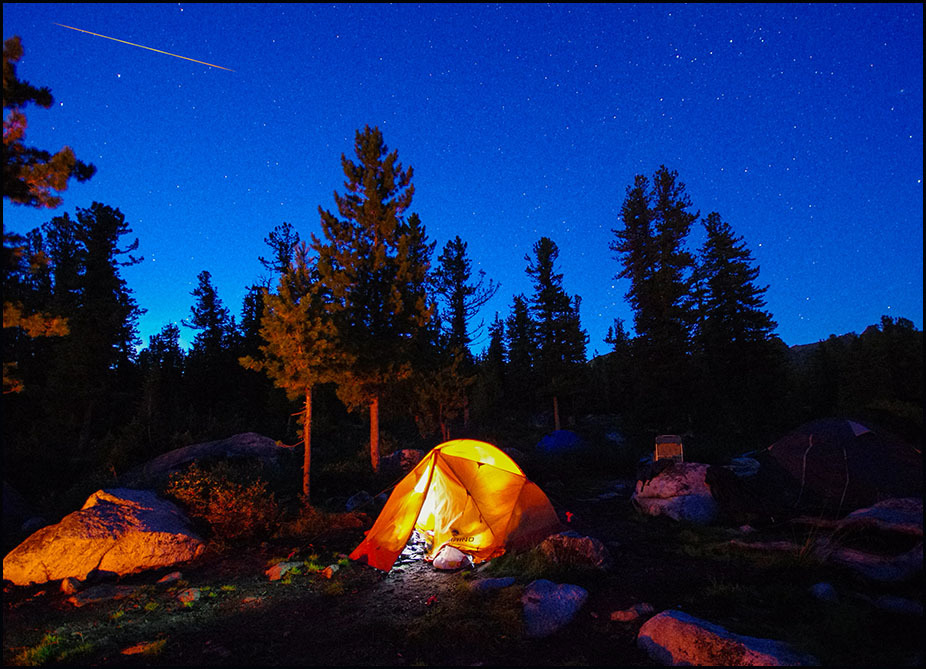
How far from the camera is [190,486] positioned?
10133 millimetres

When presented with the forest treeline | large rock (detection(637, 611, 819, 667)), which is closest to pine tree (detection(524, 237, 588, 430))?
the forest treeline

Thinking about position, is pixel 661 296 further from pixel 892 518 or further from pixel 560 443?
pixel 892 518

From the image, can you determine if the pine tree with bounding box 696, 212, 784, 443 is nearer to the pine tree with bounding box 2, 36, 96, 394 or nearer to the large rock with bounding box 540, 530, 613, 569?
the large rock with bounding box 540, 530, 613, 569

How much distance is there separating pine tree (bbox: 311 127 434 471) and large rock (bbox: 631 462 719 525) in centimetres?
835

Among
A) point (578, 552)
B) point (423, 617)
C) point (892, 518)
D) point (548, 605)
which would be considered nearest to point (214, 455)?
point (423, 617)

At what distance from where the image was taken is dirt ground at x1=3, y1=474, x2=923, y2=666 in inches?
175

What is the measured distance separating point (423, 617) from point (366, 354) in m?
9.84

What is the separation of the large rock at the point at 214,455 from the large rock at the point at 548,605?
11.3m

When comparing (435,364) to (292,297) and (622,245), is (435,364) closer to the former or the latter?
(292,297)

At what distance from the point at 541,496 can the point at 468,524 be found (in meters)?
1.64

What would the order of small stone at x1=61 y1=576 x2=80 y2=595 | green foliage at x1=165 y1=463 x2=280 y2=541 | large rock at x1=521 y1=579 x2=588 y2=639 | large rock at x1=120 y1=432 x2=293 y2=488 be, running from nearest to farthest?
1. large rock at x1=521 y1=579 x2=588 y2=639
2. small stone at x1=61 y1=576 x2=80 y2=595
3. green foliage at x1=165 y1=463 x2=280 y2=541
4. large rock at x1=120 y1=432 x2=293 y2=488

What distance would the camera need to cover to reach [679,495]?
33.2ft

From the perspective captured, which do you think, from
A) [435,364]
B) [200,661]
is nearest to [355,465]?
[435,364]

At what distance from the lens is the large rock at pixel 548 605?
5023mm
